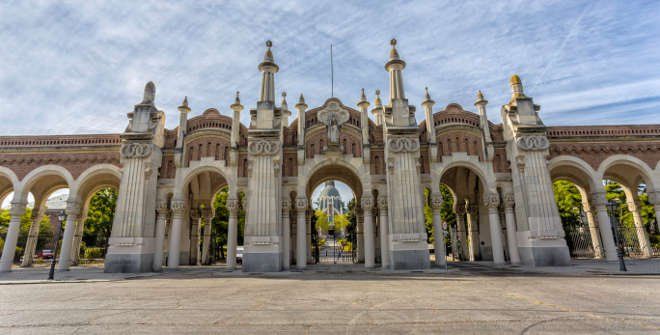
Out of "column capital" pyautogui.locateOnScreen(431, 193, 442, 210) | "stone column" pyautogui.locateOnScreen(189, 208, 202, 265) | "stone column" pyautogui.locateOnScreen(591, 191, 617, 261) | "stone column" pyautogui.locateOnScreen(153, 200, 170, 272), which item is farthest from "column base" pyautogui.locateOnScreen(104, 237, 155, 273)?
"stone column" pyautogui.locateOnScreen(591, 191, 617, 261)

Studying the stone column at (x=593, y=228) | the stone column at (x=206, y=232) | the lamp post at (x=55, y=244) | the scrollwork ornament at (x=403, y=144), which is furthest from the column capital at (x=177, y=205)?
the stone column at (x=593, y=228)

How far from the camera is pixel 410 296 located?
1022cm

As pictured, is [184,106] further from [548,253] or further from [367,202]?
[548,253]

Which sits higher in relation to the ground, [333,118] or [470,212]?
[333,118]

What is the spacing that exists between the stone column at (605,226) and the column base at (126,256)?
29.2 m

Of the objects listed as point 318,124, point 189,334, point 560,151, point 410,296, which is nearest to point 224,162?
point 318,124

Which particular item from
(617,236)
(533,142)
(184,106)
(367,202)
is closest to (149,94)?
(184,106)

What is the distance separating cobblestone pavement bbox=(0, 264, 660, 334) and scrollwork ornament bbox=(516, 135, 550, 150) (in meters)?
11.4

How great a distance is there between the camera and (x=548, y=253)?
2031 cm

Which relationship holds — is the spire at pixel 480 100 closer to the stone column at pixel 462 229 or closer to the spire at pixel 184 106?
the stone column at pixel 462 229

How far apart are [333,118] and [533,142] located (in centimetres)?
1306

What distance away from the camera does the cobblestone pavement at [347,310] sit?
6.45 metres

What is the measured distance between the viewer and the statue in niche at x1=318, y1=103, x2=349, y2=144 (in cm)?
2322

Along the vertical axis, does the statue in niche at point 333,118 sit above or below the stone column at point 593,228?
above
